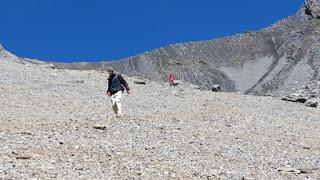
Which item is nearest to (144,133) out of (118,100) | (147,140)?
(147,140)

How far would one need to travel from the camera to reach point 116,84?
2167cm

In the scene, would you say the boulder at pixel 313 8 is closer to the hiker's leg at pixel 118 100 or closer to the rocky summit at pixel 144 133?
the rocky summit at pixel 144 133

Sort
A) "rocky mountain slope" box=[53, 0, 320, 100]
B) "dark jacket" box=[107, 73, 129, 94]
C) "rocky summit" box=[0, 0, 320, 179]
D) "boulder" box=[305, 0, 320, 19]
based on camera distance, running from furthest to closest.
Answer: "boulder" box=[305, 0, 320, 19] → "rocky mountain slope" box=[53, 0, 320, 100] → "dark jacket" box=[107, 73, 129, 94] → "rocky summit" box=[0, 0, 320, 179]

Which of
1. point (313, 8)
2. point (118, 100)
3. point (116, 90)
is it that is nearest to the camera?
point (118, 100)

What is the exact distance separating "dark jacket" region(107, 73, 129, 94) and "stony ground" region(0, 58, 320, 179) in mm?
920

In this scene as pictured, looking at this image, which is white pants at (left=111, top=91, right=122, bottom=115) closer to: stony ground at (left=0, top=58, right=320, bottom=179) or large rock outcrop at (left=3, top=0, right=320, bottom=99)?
stony ground at (left=0, top=58, right=320, bottom=179)

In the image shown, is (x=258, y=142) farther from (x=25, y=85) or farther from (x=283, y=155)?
(x=25, y=85)

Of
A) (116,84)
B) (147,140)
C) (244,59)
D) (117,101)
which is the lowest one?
(147,140)

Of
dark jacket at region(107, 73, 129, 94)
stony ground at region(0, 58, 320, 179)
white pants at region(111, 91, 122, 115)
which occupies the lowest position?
stony ground at region(0, 58, 320, 179)

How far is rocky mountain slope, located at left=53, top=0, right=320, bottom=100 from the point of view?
4875 inches

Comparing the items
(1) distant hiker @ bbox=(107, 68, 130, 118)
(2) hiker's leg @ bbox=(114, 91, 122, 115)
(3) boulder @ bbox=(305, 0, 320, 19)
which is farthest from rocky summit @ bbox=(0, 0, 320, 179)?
(3) boulder @ bbox=(305, 0, 320, 19)

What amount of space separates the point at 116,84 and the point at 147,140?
15.8ft

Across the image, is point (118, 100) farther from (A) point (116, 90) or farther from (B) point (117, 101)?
(A) point (116, 90)

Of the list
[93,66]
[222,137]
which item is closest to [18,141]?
[222,137]
